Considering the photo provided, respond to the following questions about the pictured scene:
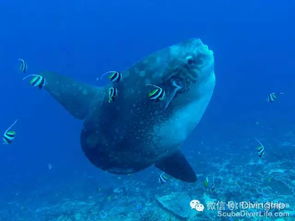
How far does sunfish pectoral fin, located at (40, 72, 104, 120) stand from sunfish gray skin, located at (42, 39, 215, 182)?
41.2 inches

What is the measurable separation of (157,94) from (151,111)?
270mm

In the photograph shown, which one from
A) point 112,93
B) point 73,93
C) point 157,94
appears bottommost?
point 157,94

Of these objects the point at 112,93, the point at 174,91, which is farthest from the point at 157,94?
the point at 112,93

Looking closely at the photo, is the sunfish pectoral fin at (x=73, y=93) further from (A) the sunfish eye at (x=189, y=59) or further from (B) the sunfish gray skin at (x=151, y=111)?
(A) the sunfish eye at (x=189, y=59)

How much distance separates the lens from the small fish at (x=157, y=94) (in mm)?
4047

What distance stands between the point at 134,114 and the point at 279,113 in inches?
1368

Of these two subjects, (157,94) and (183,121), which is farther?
(183,121)

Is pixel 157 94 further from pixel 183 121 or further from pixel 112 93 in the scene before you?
pixel 112 93

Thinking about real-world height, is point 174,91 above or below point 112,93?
below

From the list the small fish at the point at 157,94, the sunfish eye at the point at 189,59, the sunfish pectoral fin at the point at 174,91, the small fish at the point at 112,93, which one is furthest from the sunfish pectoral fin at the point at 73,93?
the sunfish eye at the point at 189,59

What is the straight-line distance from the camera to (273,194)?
11.9 m

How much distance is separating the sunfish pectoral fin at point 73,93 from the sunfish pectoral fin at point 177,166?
1.61 metres

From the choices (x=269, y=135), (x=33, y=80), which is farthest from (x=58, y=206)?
(x=269, y=135)

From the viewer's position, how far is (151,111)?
4277 millimetres
